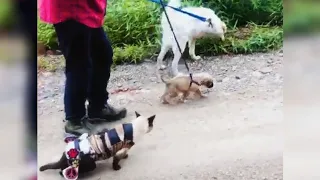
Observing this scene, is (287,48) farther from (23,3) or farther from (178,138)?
(23,3)

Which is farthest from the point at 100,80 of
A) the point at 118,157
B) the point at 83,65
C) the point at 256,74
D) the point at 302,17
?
the point at 302,17

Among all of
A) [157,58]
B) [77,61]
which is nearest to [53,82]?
[77,61]

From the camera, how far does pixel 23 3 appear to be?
1124 millimetres

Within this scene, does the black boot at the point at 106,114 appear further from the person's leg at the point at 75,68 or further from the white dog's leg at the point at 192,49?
the white dog's leg at the point at 192,49

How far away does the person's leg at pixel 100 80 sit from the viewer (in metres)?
1.14

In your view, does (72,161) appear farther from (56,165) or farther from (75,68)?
(75,68)

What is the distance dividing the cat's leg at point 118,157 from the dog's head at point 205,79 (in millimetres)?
205

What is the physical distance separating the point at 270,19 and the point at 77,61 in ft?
1.32

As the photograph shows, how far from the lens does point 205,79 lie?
1159 millimetres

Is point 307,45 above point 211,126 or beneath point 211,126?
above

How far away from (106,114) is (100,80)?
7cm

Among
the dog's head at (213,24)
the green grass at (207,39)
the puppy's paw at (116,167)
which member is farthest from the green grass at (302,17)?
the puppy's paw at (116,167)

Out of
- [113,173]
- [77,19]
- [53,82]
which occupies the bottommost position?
[113,173]

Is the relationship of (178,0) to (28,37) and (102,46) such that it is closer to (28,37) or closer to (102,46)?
(102,46)
